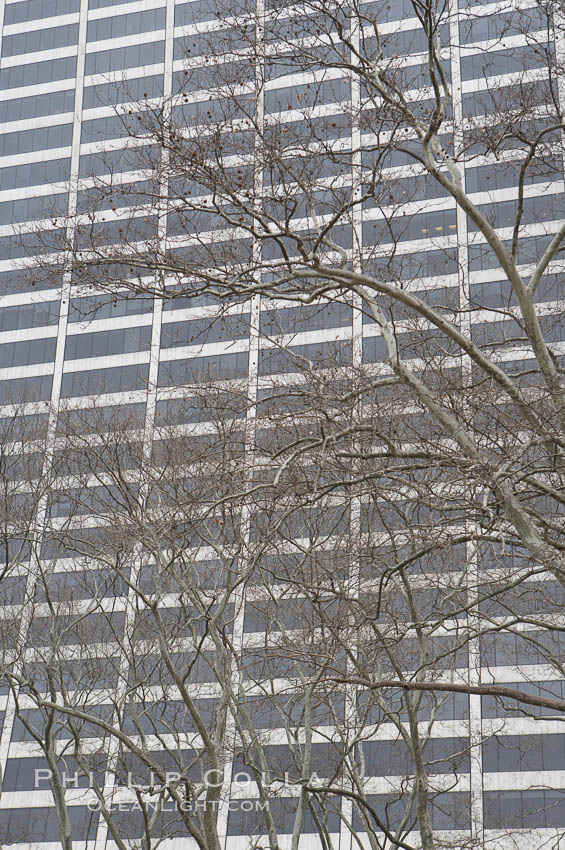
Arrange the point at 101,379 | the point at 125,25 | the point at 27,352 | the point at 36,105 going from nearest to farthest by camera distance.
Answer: the point at 101,379 < the point at 27,352 < the point at 125,25 < the point at 36,105

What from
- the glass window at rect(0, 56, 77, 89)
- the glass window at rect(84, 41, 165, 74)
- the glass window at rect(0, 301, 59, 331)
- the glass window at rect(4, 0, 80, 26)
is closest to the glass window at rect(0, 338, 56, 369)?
the glass window at rect(0, 301, 59, 331)

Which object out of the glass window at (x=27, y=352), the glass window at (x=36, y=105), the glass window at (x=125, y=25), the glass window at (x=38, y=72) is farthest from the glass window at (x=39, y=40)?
the glass window at (x=27, y=352)

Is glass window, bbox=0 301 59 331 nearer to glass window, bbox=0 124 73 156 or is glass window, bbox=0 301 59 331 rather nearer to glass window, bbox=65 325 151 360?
glass window, bbox=65 325 151 360

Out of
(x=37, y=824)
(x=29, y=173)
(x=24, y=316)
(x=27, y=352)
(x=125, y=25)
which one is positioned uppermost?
(x=125, y=25)

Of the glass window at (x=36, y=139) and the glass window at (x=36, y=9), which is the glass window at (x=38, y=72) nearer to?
the glass window at (x=36, y=9)

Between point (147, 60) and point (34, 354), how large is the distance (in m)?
19.7

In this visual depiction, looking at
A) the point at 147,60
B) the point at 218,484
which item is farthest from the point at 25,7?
the point at 218,484

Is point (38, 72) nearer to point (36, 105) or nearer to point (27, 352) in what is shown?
point (36, 105)

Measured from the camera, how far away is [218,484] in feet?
37.2

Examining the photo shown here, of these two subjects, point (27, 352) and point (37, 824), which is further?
point (27, 352)

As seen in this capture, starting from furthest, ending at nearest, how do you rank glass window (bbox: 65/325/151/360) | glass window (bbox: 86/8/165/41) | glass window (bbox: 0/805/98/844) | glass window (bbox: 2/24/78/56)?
glass window (bbox: 2/24/78/56) < glass window (bbox: 86/8/165/41) < glass window (bbox: 65/325/151/360) < glass window (bbox: 0/805/98/844)

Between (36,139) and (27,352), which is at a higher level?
(36,139)

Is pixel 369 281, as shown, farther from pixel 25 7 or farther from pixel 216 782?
pixel 25 7

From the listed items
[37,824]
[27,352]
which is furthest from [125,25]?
[37,824]
